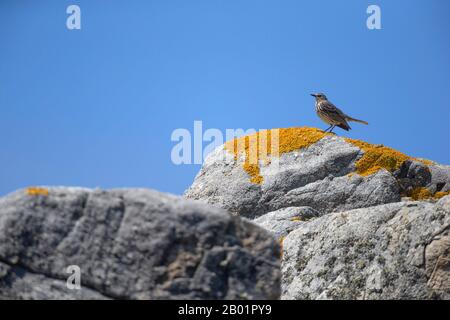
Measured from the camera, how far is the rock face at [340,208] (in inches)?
445

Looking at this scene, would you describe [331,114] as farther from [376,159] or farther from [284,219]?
[284,219]

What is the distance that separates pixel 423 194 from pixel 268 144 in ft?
14.7

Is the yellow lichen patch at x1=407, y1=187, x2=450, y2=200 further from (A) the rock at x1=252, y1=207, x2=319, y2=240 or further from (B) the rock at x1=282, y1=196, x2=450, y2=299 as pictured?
(B) the rock at x1=282, y1=196, x2=450, y2=299

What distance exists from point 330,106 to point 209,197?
20.6ft

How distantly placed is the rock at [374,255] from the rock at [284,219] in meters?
1.69

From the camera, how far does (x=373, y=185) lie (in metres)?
16.1

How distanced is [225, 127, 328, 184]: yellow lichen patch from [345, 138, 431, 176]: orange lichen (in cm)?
123

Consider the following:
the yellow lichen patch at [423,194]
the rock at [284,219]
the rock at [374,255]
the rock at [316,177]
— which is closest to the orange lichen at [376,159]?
the rock at [316,177]

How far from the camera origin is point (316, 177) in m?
16.7

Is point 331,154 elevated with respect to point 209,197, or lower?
elevated

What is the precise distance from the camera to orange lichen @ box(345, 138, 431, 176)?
1664 centimetres

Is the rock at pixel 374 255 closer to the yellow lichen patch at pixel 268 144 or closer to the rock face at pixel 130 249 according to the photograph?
the rock face at pixel 130 249
